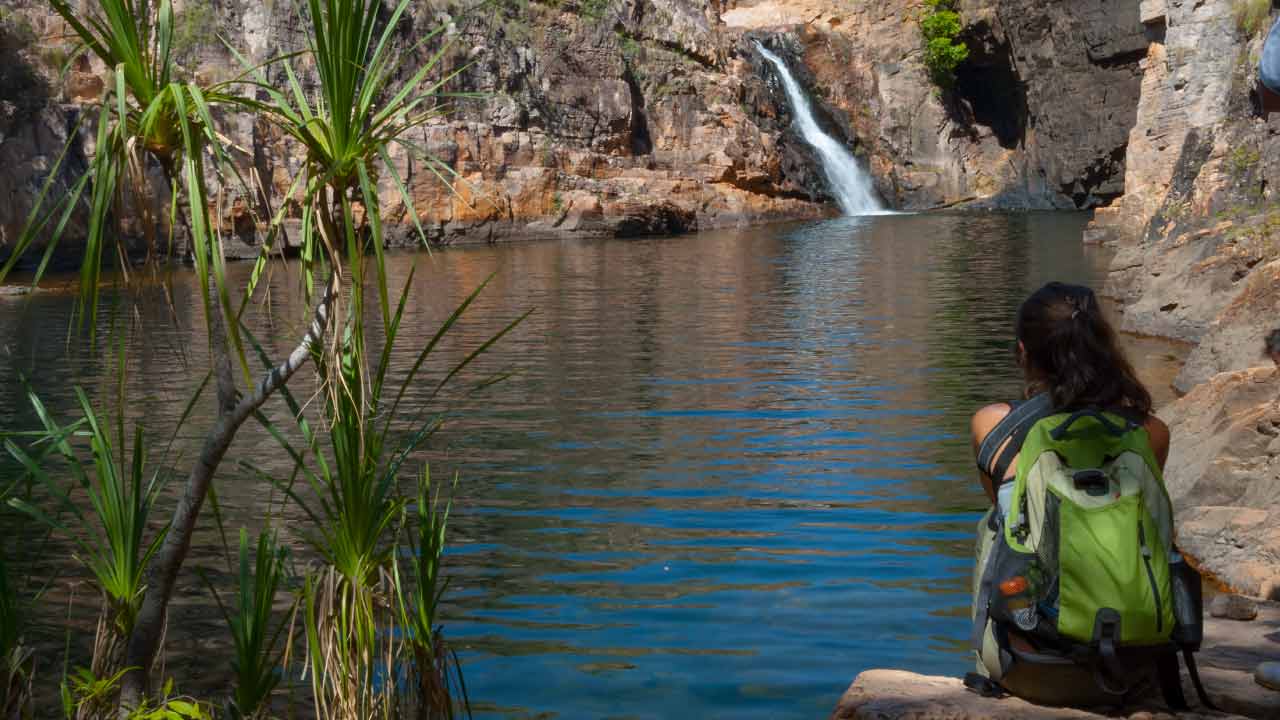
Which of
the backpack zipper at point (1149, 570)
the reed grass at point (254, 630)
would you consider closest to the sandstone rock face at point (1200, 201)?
the backpack zipper at point (1149, 570)

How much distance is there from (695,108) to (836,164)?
8597mm

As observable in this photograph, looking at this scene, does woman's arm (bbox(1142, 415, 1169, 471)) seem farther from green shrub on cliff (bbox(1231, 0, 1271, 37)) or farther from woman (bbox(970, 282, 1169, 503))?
green shrub on cliff (bbox(1231, 0, 1271, 37))

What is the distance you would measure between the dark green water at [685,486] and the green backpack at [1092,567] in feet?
5.48

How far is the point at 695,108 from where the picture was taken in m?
51.2

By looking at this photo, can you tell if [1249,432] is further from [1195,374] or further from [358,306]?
[358,306]

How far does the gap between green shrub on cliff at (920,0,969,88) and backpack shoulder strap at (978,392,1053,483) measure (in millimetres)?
56350

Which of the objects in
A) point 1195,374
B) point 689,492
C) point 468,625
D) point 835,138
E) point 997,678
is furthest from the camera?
point 835,138

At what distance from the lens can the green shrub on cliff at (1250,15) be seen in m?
A: 25.2

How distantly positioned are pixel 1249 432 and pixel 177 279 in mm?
27952

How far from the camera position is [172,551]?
414 centimetres

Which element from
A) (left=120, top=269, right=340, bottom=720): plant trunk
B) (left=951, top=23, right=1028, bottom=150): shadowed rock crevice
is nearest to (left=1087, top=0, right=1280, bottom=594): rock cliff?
(left=120, top=269, right=340, bottom=720): plant trunk

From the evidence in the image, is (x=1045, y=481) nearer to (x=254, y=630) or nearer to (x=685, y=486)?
(x=254, y=630)

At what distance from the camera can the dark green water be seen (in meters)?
5.89

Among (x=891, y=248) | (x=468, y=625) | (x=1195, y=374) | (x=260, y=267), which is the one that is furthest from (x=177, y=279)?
(x=260, y=267)
